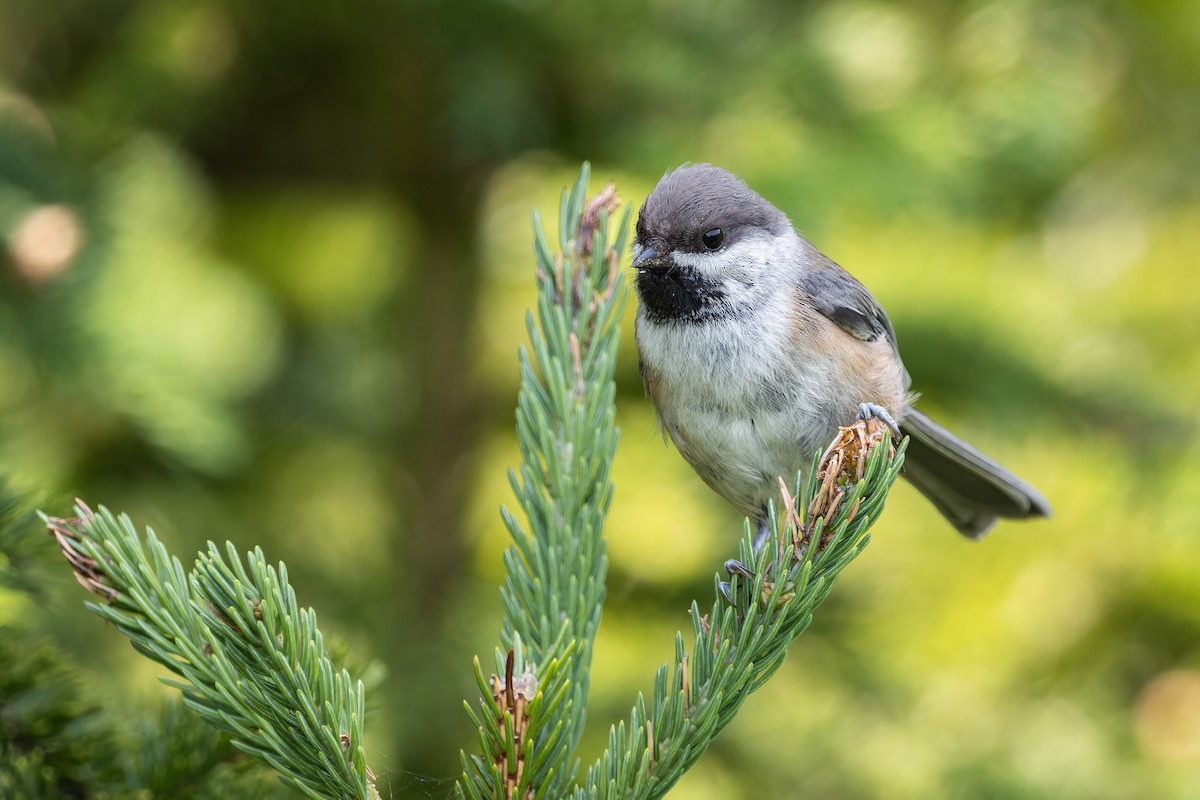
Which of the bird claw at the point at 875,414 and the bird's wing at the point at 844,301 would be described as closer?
the bird claw at the point at 875,414

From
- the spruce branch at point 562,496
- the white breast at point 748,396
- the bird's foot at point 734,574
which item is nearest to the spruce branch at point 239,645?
the spruce branch at point 562,496

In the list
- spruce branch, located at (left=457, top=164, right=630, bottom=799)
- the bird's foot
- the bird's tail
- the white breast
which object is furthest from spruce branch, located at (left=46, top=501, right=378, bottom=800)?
the bird's tail

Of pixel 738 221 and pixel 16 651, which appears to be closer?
pixel 16 651

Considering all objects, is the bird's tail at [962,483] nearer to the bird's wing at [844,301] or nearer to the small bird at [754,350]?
the small bird at [754,350]

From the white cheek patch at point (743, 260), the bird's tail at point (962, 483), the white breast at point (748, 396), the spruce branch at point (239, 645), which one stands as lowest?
the spruce branch at point (239, 645)

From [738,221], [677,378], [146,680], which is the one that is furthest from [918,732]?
[146,680]

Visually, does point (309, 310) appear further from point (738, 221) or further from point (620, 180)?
point (738, 221)

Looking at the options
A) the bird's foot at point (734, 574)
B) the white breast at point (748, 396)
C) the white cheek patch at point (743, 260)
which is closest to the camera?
the bird's foot at point (734, 574)

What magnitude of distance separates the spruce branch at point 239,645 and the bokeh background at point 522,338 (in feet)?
3.22

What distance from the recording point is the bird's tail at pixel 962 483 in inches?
98.3

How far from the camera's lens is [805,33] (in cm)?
261

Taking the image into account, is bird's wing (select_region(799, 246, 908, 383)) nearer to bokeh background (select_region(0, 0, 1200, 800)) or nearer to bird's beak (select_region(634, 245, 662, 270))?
bokeh background (select_region(0, 0, 1200, 800))

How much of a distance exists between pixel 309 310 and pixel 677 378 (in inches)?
78.7

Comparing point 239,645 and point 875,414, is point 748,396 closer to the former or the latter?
point 875,414
